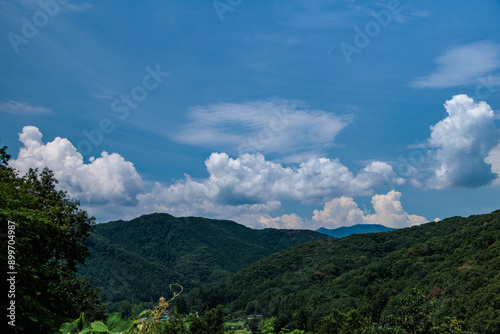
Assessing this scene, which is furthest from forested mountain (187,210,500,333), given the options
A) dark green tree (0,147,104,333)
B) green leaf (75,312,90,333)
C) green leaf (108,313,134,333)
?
dark green tree (0,147,104,333)

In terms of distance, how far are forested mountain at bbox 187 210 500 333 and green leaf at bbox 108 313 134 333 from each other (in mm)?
10925

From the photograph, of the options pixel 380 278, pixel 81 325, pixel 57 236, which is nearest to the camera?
pixel 81 325

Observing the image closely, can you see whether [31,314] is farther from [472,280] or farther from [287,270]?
[287,270]

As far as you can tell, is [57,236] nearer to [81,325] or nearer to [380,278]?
[81,325]

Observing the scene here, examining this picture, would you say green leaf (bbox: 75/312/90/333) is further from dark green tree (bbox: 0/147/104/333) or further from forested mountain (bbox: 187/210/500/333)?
forested mountain (bbox: 187/210/500/333)

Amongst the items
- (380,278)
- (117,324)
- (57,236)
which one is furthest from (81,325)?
(380,278)

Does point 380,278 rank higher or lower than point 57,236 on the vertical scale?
lower

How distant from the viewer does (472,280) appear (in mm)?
61406

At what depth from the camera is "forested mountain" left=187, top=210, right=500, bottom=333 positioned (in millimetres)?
57531

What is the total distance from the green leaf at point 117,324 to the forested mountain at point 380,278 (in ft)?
35.8

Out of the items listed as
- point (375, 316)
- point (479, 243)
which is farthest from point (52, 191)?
point (479, 243)

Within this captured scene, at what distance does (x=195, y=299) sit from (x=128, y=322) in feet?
509

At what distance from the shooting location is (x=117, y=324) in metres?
1.48

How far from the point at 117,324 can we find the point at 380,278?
123 m
